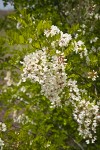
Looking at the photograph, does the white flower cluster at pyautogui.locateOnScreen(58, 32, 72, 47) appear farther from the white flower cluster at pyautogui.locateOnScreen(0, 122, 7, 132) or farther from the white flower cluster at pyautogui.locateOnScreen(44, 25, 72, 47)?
the white flower cluster at pyautogui.locateOnScreen(0, 122, 7, 132)

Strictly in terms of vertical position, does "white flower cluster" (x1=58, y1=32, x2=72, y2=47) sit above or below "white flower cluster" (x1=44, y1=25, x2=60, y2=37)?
below

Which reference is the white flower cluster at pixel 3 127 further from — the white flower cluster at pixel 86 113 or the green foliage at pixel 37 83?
the white flower cluster at pixel 86 113

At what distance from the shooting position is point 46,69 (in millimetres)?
4652

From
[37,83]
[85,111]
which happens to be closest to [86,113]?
[85,111]

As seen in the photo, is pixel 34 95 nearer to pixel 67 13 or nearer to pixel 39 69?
pixel 67 13

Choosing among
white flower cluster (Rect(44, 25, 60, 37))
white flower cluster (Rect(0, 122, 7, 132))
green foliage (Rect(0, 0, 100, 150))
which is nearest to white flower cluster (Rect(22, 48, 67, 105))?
green foliage (Rect(0, 0, 100, 150))

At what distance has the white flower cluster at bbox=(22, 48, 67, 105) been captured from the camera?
15.3 feet

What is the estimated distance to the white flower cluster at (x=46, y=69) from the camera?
4656 millimetres

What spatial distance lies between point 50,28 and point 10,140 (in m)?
2.26

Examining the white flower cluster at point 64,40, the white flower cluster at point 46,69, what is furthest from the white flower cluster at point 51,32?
the white flower cluster at point 46,69

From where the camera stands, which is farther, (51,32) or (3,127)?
(3,127)

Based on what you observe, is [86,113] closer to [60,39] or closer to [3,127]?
[60,39]

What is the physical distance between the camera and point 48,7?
8578 millimetres

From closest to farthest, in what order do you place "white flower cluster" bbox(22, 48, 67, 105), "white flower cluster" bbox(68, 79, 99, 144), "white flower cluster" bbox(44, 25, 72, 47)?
1. "white flower cluster" bbox(22, 48, 67, 105)
2. "white flower cluster" bbox(44, 25, 72, 47)
3. "white flower cluster" bbox(68, 79, 99, 144)
